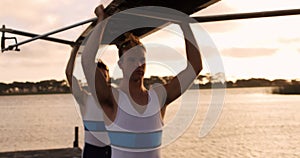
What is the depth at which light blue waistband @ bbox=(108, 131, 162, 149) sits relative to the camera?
1869mm

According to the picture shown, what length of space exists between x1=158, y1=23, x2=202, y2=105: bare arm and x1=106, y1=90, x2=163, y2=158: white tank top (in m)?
0.07

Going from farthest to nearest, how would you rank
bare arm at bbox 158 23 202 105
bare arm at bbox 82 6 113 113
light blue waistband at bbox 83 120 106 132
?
light blue waistband at bbox 83 120 106 132, bare arm at bbox 158 23 202 105, bare arm at bbox 82 6 113 113

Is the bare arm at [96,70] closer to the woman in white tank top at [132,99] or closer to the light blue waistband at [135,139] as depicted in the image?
the woman in white tank top at [132,99]

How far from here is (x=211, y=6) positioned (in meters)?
2.43

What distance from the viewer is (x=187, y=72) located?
193 centimetres

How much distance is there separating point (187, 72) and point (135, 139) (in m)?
0.35

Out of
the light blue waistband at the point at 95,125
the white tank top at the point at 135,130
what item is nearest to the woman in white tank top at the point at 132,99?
the white tank top at the point at 135,130

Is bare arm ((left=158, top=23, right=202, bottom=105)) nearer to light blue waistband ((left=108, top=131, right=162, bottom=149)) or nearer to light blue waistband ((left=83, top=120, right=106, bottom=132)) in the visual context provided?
light blue waistband ((left=108, top=131, right=162, bottom=149))

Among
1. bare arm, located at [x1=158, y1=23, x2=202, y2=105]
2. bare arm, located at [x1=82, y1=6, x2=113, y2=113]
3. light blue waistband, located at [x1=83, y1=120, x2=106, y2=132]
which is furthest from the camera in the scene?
light blue waistband, located at [x1=83, y1=120, x2=106, y2=132]

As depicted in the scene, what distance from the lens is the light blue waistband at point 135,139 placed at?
6.13 ft

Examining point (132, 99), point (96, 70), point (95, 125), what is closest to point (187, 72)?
point (132, 99)

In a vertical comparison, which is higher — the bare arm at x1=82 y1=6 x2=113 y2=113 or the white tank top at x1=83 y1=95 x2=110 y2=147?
the bare arm at x1=82 y1=6 x2=113 y2=113

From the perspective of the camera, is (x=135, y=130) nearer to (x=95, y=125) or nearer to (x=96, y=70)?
(x=96, y=70)

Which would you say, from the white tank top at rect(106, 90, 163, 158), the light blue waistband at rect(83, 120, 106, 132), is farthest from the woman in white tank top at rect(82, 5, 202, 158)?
the light blue waistband at rect(83, 120, 106, 132)
